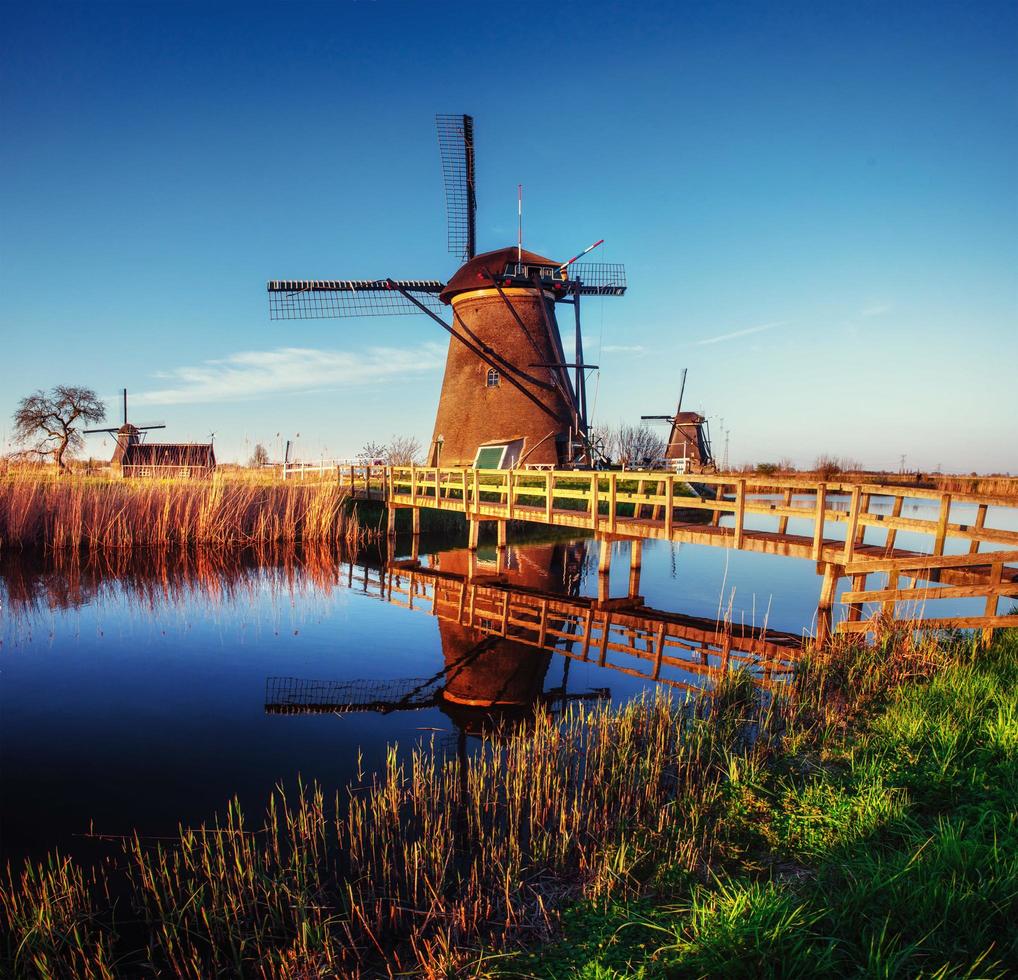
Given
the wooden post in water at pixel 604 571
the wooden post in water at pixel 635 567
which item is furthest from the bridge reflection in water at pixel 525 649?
the wooden post in water at pixel 635 567

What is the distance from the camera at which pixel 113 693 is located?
256 inches

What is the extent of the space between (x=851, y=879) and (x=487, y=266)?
21.7 metres

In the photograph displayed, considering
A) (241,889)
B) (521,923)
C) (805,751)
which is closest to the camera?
(521,923)

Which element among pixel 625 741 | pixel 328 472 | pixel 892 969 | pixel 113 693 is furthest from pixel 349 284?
pixel 892 969

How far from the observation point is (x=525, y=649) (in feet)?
27.4

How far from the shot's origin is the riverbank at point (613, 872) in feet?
7.42

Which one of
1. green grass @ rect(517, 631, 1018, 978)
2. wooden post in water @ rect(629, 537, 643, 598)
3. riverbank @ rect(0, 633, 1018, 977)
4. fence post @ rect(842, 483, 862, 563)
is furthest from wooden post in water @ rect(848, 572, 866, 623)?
wooden post in water @ rect(629, 537, 643, 598)

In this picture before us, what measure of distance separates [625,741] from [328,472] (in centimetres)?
2178

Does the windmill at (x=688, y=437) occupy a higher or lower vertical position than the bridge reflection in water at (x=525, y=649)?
higher

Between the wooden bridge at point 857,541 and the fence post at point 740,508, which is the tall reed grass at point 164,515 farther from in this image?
the fence post at point 740,508

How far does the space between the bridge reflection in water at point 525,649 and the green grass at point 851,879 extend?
1.78 meters

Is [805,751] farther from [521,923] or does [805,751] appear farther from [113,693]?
[113,693]

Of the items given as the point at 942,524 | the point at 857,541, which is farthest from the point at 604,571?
the point at 942,524

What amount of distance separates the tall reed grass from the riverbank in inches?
503
